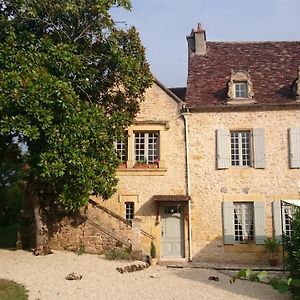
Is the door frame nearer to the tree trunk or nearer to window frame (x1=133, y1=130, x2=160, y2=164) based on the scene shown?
window frame (x1=133, y1=130, x2=160, y2=164)

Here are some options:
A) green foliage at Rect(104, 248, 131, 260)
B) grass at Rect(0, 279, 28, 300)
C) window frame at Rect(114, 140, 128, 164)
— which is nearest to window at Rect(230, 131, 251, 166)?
window frame at Rect(114, 140, 128, 164)

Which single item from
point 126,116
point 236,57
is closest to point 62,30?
point 126,116

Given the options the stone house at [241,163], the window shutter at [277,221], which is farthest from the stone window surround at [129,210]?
the window shutter at [277,221]

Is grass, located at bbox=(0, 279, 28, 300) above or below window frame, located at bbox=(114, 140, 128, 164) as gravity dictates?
below

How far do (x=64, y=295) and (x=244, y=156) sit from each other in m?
9.28

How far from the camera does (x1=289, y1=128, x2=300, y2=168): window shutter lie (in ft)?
50.3

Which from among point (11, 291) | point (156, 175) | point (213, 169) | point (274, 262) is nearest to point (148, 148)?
point (156, 175)

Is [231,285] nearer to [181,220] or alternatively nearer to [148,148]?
[181,220]

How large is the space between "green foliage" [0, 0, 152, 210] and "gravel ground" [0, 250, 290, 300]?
1.92 metres

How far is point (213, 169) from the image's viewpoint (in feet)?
51.6

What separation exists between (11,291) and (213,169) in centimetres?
908

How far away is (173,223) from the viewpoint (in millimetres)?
15758

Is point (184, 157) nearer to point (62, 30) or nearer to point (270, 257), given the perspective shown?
point (270, 257)

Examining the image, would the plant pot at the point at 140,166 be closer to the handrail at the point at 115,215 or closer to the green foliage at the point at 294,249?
the handrail at the point at 115,215
